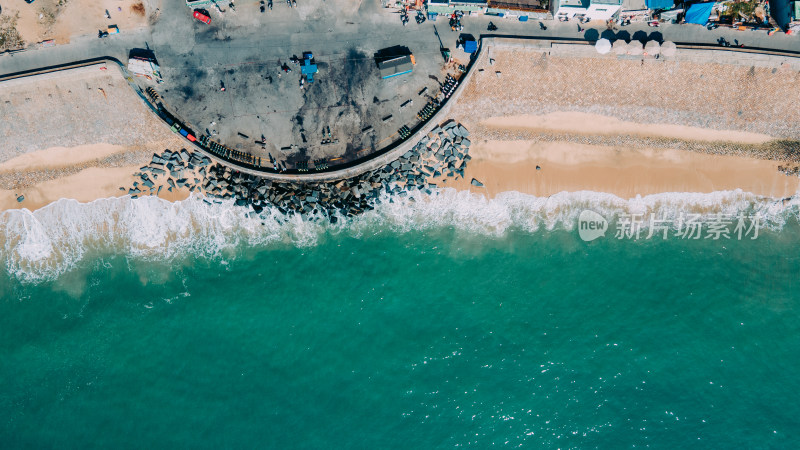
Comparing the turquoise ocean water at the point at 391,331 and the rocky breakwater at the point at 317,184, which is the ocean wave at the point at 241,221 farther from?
the rocky breakwater at the point at 317,184

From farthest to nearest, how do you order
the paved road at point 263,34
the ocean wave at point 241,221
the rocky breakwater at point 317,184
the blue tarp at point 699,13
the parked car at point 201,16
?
the ocean wave at point 241,221
the rocky breakwater at point 317,184
the paved road at point 263,34
the parked car at point 201,16
the blue tarp at point 699,13

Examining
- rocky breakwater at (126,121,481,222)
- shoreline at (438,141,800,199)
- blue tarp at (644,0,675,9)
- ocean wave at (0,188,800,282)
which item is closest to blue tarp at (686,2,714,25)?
blue tarp at (644,0,675,9)

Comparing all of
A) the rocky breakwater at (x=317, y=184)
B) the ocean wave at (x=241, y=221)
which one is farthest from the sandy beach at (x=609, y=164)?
the rocky breakwater at (x=317, y=184)

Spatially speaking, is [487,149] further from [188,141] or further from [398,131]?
[188,141]

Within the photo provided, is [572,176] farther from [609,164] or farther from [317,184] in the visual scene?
[317,184]

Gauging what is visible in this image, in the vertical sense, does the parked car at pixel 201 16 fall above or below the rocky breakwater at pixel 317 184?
above

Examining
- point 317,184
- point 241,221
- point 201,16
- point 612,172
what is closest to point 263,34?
point 201,16

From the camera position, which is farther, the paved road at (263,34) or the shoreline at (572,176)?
the shoreline at (572,176)

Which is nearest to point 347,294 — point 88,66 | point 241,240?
point 241,240
